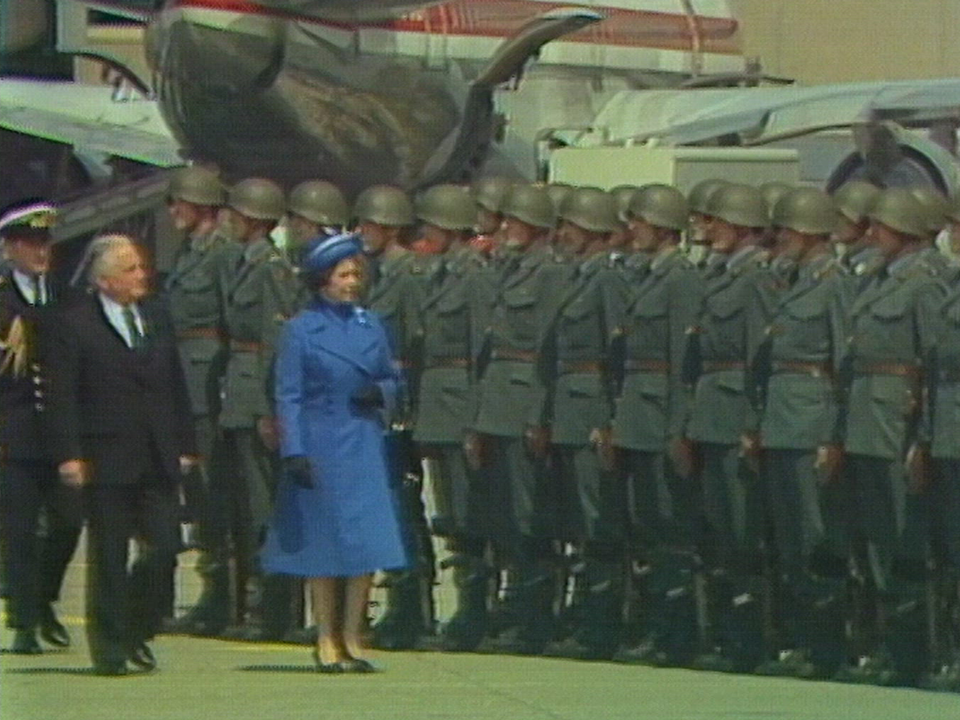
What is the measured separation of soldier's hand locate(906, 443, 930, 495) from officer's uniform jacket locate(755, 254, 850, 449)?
0.26 metres

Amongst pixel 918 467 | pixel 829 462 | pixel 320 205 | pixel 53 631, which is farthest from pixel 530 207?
pixel 53 631

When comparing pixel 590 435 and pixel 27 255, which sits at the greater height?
pixel 27 255

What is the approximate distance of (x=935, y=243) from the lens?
370 inches

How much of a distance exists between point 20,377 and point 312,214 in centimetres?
139

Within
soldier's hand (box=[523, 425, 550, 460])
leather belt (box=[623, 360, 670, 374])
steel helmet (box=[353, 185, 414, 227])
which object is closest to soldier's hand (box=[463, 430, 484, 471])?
soldier's hand (box=[523, 425, 550, 460])

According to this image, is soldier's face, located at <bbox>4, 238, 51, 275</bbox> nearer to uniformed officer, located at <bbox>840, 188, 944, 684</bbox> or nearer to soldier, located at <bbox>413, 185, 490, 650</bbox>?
soldier, located at <bbox>413, 185, 490, 650</bbox>

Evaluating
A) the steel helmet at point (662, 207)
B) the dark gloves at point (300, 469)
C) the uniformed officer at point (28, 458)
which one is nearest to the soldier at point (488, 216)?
the steel helmet at point (662, 207)

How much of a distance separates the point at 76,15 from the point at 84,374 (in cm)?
235

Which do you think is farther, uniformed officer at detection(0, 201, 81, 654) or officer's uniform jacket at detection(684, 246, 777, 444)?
officer's uniform jacket at detection(684, 246, 777, 444)

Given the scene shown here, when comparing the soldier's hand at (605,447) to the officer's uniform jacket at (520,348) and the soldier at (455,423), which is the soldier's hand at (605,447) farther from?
the soldier at (455,423)

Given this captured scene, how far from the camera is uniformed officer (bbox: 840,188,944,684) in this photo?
30.2 feet

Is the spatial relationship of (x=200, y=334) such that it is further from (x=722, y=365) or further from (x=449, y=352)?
(x=722, y=365)

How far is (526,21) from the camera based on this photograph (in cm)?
1572

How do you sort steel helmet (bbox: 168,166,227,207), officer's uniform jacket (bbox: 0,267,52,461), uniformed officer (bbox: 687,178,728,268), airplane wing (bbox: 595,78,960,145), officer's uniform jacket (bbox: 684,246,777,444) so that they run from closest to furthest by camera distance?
officer's uniform jacket (bbox: 0,267,52,461) < officer's uniform jacket (bbox: 684,246,777,444) < uniformed officer (bbox: 687,178,728,268) < steel helmet (bbox: 168,166,227,207) < airplane wing (bbox: 595,78,960,145)
